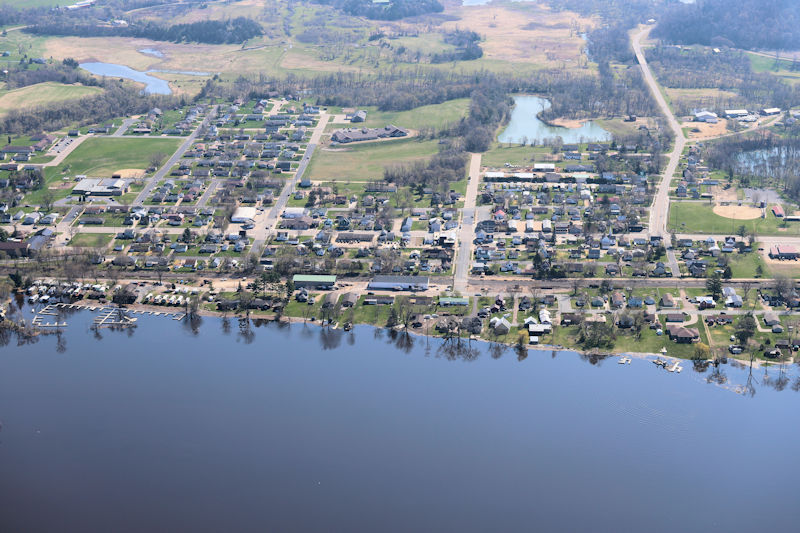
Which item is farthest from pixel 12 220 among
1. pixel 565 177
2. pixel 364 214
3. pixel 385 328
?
pixel 565 177

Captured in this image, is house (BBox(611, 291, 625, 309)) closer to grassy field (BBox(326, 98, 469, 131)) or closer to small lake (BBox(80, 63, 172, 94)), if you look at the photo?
grassy field (BBox(326, 98, 469, 131))

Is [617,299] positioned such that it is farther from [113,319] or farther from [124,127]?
[124,127]

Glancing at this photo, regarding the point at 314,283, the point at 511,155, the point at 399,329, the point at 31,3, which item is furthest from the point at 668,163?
the point at 31,3

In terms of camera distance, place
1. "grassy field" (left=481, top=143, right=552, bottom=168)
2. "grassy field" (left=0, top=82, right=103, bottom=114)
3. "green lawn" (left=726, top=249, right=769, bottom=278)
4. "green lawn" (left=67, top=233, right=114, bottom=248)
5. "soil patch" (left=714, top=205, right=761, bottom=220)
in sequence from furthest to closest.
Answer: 1. "grassy field" (left=0, top=82, right=103, bottom=114)
2. "grassy field" (left=481, top=143, right=552, bottom=168)
3. "soil patch" (left=714, top=205, right=761, bottom=220)
4. "green lawn" (left=67, top=233, right=114, bottom=248)
5. "green lawn" (left=726, top=249, right=769, bottom=278)

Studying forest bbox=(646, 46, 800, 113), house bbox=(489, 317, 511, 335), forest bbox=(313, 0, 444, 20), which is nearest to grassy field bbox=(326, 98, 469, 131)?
forest bbox=(646, 46, 800, 113)

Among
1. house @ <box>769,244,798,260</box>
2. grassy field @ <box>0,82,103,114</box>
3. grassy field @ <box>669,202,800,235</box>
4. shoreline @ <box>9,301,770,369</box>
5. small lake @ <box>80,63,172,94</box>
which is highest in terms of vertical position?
small lake @ <box>80,63,172,94</box>

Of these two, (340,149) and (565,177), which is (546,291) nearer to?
(565,177)
